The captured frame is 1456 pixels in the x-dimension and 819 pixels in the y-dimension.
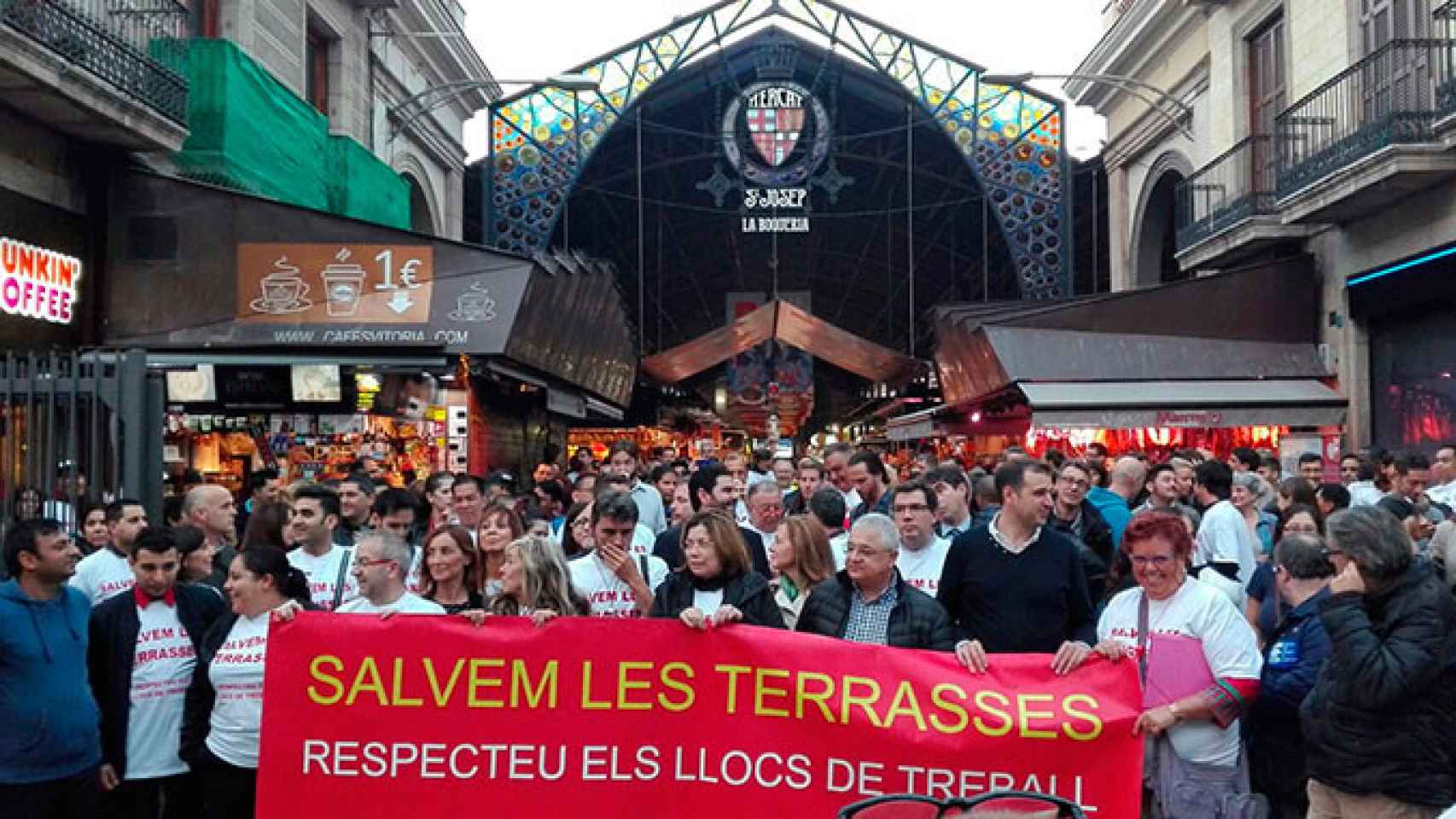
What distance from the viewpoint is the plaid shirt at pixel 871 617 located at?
5.54 meters

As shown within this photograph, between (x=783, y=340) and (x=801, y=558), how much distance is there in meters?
25.9

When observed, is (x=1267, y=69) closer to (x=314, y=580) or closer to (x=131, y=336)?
(x=131, y=336)

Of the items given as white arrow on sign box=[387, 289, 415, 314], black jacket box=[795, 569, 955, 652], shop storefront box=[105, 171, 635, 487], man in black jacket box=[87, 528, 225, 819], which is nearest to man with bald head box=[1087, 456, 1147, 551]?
black jacket box=[795, 569, 955, 652]

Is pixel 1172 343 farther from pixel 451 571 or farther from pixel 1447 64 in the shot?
pixel 451 571

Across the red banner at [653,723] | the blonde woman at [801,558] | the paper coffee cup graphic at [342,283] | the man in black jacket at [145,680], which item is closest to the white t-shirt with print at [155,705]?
the man in black jacket at [145,680]

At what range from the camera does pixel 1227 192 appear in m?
22.8

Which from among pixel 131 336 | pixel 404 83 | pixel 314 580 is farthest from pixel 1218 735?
pixel 404 83

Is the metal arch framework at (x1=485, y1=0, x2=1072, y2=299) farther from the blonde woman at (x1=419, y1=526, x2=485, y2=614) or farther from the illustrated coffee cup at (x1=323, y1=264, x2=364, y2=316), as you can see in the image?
the blonde woman at (x1=419, y1=526, x2=485, y2=614)

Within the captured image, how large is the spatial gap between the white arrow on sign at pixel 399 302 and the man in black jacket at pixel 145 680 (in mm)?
10127

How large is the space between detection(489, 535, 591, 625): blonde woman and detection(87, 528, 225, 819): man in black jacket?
4.50 feet

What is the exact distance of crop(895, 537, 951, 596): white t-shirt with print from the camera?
23.5 feet

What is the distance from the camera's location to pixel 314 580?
7137mm

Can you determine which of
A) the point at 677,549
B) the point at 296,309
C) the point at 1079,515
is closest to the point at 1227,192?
the point at 296,309

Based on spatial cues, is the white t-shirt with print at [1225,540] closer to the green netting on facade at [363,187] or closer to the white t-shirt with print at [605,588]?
the white t-shirt with print at [605,588]
